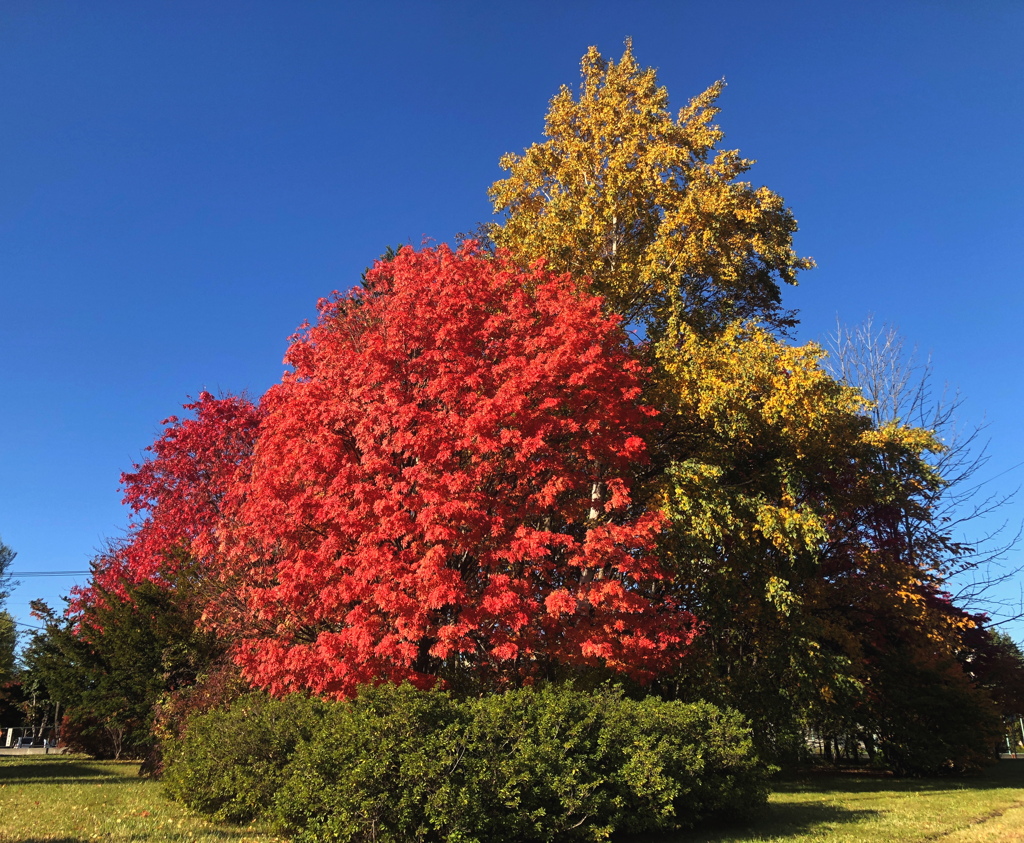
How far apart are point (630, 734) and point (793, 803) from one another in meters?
6.24

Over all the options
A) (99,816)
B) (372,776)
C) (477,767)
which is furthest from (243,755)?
(477,767)

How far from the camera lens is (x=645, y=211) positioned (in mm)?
20453

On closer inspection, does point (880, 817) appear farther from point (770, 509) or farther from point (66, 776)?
point (66, 776)

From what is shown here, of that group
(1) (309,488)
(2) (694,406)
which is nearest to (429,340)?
(1) (309,488)

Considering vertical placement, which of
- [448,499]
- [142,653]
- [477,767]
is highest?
[448,499]

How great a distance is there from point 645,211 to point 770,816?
16.0m

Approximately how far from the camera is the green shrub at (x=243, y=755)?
31.1 ft

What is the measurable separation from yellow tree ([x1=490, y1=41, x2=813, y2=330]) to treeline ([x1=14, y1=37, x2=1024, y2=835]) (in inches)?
3.7

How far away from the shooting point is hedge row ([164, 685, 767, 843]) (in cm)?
771

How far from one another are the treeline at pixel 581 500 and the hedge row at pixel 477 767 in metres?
1.89

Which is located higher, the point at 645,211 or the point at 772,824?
the point at 645,211

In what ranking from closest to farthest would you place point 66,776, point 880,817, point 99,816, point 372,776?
point 372,776, point 99,816, point 880,817, point 66,776

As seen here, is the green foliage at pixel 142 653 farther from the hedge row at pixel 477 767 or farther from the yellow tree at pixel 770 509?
the yellow tree at pixel 770 509

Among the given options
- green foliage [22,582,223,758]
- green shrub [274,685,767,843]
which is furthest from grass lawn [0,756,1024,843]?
green foliage [22,582,223,758]
